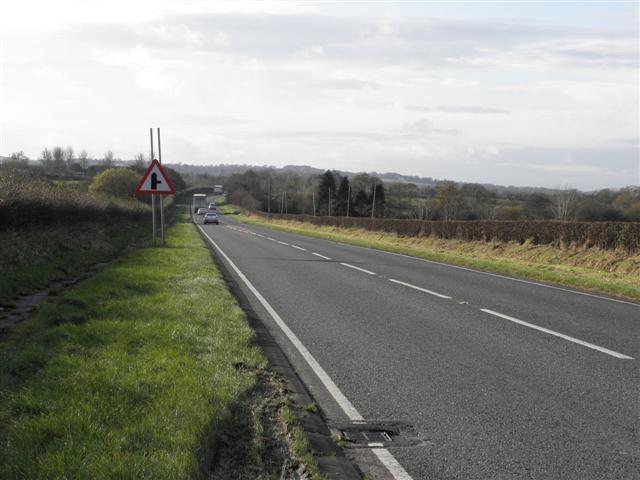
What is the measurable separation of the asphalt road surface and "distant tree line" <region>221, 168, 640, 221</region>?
105 ft

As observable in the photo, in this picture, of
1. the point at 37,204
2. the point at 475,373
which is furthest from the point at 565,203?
the point at 475,373

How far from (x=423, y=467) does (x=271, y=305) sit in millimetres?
7298

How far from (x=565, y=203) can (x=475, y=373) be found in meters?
52.6

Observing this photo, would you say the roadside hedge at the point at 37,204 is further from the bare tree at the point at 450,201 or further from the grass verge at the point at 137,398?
the bare tree at the point at 450,201

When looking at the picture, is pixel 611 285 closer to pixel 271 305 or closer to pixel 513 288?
pixel 513 288

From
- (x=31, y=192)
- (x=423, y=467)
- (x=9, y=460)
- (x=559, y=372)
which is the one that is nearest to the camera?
(x=9, y=460)

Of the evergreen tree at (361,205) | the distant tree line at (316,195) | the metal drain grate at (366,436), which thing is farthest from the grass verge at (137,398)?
the evergreen tree at (361,205)

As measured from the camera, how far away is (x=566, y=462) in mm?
4285

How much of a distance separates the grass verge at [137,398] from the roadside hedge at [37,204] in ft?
33.5

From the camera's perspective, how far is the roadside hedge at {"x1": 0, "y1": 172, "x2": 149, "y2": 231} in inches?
711

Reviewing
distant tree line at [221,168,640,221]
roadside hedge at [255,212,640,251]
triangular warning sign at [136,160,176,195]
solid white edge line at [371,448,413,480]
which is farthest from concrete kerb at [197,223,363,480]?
distant tree line at [221,168,640,221]

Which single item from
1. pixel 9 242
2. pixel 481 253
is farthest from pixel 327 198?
pixel 9 242

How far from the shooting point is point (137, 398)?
16.6 ft

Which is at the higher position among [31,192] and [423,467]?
[31,192]
